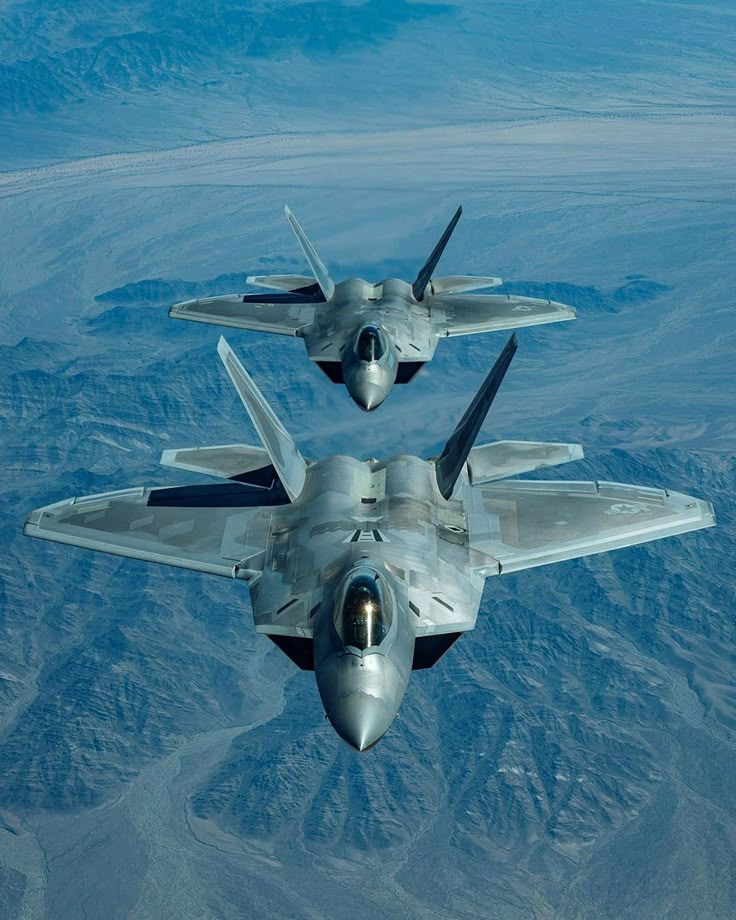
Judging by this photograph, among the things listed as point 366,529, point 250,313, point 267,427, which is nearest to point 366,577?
point 366,529

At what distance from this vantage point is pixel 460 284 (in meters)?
54.3

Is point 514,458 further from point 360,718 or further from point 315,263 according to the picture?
point 315,263

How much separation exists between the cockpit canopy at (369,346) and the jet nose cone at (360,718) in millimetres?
18927

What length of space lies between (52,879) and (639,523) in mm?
176214

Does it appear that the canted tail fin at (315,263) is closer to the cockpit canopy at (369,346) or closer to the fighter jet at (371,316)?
the fighter jet at (371,316)

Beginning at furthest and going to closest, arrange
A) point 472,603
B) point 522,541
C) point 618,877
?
point 618,877 → point 522,541 → point 472,603

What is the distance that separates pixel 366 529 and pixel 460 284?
22.6 meters

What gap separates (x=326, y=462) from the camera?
39031 mm

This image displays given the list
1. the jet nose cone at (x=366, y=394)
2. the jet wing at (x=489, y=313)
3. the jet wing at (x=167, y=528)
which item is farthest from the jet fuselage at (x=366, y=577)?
the jet wing at (x=489, y=313)

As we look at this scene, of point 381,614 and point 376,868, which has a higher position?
point 381,614

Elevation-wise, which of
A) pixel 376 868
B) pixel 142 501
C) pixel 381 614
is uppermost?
pixel 381 614

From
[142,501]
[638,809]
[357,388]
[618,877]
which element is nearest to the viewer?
[142,501]

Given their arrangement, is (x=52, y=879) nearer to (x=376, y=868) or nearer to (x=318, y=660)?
(x=376, y=868)

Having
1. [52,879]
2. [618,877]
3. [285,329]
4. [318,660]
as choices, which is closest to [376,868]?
[618,877]
